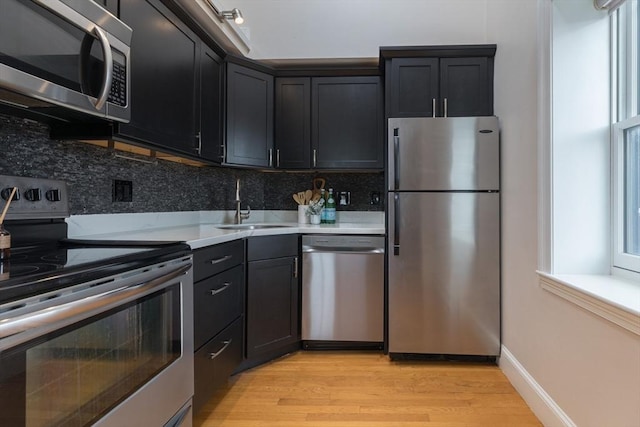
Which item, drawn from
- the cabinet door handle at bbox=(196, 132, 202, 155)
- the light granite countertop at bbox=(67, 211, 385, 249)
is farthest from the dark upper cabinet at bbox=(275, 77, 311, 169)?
the cabinet door handle at bbox=(196, 132, 202, 155)

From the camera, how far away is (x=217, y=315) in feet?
6.03

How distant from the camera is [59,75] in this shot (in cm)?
114

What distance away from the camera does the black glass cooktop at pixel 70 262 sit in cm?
80

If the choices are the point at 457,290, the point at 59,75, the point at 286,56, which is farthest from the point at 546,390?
the point at 286,56

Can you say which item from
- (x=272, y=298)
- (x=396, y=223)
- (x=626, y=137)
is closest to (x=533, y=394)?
(x=396, y=223)

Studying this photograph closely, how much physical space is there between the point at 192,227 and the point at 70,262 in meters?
1.46

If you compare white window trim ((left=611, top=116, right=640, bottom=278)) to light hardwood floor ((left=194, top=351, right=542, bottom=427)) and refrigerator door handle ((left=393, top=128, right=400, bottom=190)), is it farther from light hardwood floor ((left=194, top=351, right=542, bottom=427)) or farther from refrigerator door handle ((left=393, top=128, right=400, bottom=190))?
refrigerator door handle ((left=393, top=128, right=400, bottom=190))

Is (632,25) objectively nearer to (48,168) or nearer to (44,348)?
(44,348)

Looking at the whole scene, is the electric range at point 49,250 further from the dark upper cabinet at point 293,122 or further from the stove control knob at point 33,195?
the dark upper cabinet at point 293,122

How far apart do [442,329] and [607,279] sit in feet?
3.56

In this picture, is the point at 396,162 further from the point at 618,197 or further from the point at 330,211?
the point at 618,197

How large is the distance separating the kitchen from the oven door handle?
0.72 m

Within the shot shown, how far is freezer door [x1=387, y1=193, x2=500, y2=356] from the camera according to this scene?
7.77ft

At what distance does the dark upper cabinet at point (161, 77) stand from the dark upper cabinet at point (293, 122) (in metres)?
0.86
